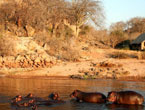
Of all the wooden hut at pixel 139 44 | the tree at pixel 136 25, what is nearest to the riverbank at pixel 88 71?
the wooden hut at pixel 139 44

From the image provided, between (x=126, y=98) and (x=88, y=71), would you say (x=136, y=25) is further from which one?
(x=126, y=98)

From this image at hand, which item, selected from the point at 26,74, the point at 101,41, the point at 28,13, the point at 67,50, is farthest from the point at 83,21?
the point at 26,74

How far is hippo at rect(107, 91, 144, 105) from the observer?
389 inches

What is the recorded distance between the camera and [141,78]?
19.6 meters

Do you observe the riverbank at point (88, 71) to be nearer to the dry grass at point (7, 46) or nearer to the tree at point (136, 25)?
the dry grass at point (7, 46)

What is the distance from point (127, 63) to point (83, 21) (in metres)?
15.8

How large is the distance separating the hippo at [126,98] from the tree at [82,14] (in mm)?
27074

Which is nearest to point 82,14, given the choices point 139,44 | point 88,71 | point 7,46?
point 139,44

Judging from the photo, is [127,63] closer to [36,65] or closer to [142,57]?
[142,57]

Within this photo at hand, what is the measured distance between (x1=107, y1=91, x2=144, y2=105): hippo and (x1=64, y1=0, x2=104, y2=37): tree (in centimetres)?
2707

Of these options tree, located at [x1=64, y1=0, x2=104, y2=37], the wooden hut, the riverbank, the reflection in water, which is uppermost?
tree, located at [x1=64, y1=0, x2=104, y2=37]

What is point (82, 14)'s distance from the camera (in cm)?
3716

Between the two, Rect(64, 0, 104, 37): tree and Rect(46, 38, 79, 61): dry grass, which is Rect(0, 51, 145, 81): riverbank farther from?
Rect(64, 0, 104, 37): tree

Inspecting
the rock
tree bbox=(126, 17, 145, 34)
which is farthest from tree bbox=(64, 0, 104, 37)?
tree bbox=(126, 17, 145, 34)
